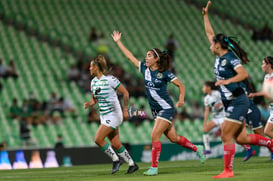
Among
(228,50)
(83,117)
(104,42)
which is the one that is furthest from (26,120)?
(228,50)

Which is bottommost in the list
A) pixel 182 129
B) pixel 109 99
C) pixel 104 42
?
pixel 182 129

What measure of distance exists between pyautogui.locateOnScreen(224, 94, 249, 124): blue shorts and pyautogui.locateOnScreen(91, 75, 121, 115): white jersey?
3109mm

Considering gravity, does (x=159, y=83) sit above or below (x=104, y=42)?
below

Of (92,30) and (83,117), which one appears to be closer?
(83,117)

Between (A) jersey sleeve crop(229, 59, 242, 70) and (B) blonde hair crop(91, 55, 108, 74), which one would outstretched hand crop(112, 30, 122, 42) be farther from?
(A) jersey sleeve crop(229, 59, 242, 70)

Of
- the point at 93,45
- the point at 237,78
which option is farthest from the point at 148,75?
the point at 93,45

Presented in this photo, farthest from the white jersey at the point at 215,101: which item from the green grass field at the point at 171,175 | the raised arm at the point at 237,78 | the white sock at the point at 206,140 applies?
the raised arm at the point at 237,78

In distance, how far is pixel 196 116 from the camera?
79.8 feet

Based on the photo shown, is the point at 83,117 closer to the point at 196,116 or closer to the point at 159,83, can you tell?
the point at 196,116

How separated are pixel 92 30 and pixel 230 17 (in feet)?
30.4

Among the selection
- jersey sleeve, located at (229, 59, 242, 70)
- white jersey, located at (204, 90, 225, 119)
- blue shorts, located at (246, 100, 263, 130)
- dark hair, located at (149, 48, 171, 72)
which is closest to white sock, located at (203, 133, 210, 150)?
white jersey, located at (204, 90, 225, 119)

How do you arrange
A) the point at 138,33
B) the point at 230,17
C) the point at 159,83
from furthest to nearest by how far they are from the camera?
the point at 230,17, the point at 138,33, the point at 159,83

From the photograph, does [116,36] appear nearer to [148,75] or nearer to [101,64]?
[101,64]

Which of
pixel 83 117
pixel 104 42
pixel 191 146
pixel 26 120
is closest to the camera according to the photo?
pixel 191 146
